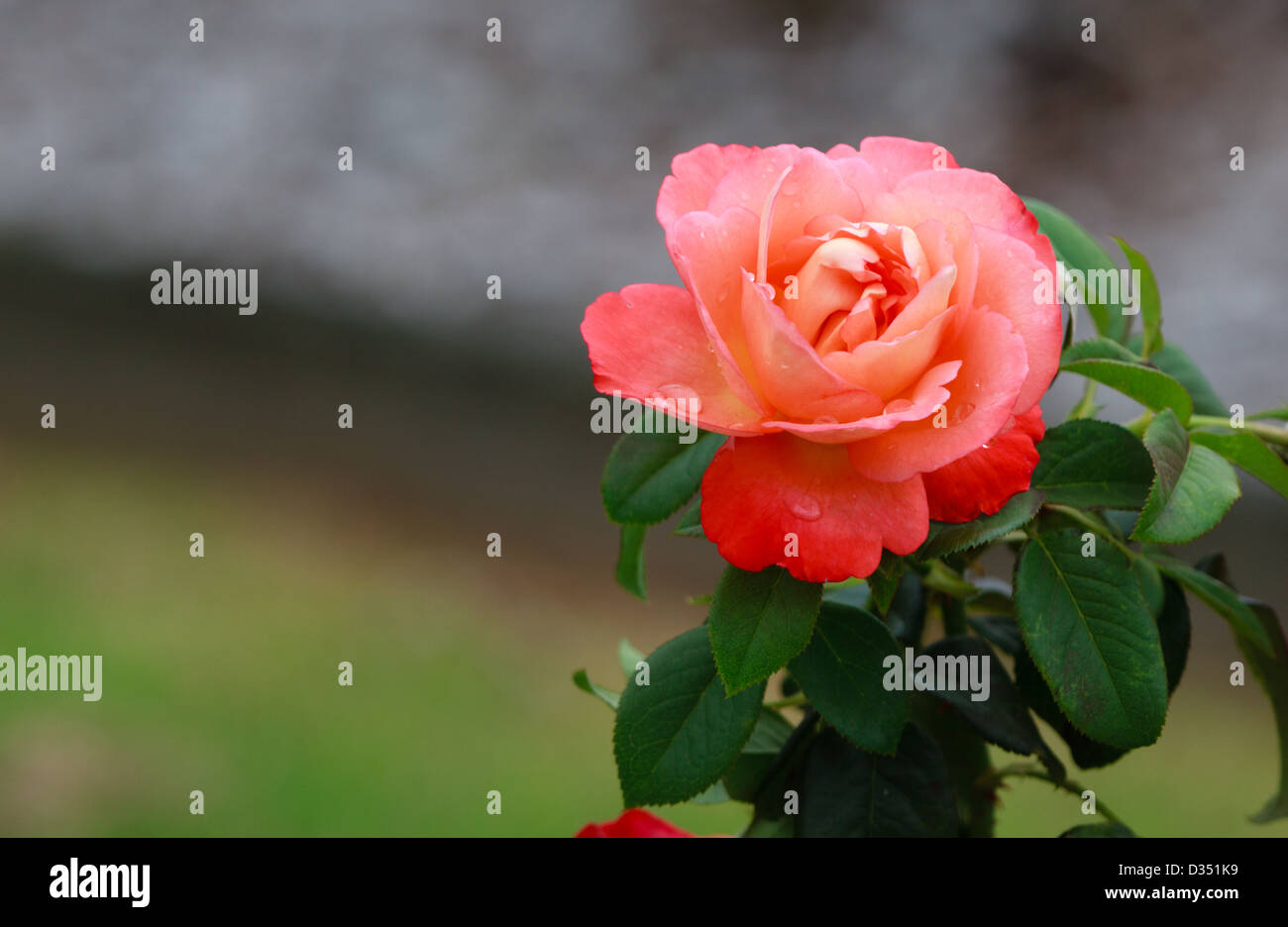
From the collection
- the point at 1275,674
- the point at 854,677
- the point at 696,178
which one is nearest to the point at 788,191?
the point at 696,178

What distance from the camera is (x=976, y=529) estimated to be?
27 cm

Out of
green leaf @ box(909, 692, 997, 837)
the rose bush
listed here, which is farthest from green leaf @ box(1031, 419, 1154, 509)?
green leaf @ box(909, 692, 997, 837)

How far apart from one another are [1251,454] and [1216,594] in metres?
0.06

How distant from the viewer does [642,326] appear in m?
0.27

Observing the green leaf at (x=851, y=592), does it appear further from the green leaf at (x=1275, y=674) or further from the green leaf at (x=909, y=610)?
the green leaf at (x=1275, y=674)

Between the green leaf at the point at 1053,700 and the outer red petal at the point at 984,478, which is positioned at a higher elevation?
the outer red petal at the point at 984,478

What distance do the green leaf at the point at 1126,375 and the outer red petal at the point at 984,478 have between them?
57 millimetres

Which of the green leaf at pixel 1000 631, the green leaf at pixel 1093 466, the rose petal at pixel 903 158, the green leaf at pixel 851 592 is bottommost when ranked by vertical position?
the green leaf at pixel 1000 631

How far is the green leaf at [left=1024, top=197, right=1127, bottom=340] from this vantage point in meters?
0.36

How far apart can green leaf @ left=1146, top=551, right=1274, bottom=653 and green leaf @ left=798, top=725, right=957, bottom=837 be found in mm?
92

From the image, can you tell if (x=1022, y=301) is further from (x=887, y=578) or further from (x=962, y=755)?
(x=962, y=755)

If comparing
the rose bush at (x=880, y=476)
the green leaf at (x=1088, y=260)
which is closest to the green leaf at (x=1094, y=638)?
the rose bush at (x=880, y=476)

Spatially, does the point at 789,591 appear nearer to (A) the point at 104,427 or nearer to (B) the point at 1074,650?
(B) the point at 1074,650

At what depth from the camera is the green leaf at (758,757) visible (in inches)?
13.7
